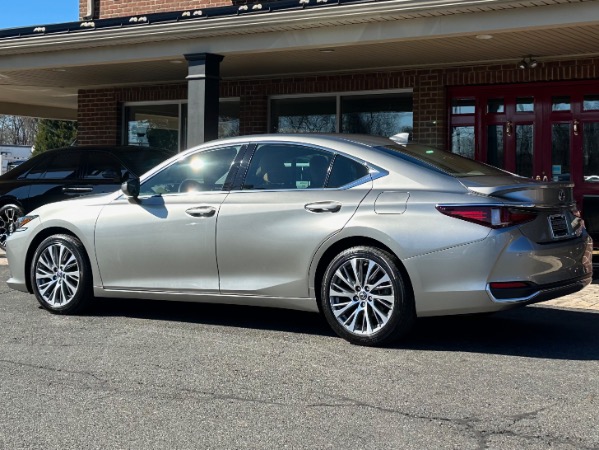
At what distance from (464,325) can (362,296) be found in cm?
141

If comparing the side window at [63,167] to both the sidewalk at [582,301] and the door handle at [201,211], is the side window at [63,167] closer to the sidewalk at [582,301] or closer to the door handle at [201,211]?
the door handle at [201,211]

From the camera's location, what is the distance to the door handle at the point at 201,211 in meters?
6.52

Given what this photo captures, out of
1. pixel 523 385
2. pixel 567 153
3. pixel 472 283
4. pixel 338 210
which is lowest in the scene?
pixel 523 385

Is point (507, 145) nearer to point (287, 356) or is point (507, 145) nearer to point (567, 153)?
point (567, 153)

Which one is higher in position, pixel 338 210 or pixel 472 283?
pixel 338 210

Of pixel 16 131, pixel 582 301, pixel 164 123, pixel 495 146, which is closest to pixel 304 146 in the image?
pixel 582 301

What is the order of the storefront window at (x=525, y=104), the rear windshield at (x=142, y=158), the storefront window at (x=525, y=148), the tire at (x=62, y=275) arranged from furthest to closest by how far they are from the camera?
the storefront window at (x=525, y=148)
the storefront window at (x=525, y=104)
the rear windshield at (x=142, y=158)
the tire at (x=62, y=275)

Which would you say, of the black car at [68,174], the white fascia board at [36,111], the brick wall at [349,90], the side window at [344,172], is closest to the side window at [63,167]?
the black car at [68,174]

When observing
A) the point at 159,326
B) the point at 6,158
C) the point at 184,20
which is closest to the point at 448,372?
the point at 159,326

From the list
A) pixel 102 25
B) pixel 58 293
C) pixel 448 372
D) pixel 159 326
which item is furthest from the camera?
pixel 102 25

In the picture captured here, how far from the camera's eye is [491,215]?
5.47 m

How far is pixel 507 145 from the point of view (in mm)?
12727

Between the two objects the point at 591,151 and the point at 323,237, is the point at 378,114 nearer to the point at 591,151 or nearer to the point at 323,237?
the point at 591,151

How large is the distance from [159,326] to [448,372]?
2622 millimetres
